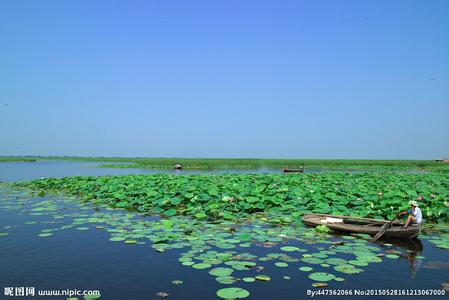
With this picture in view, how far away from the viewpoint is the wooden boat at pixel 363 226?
830 centimetres

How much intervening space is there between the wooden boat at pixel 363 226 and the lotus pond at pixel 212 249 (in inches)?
8.7

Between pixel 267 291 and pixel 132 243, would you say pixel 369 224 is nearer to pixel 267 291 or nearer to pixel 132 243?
pixel 267 291

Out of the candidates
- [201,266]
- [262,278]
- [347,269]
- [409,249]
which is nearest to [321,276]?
[347,269]

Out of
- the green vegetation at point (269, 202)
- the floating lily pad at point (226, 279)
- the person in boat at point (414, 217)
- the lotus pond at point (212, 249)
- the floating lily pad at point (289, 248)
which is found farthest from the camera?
the green vegetation at point (269, 202)

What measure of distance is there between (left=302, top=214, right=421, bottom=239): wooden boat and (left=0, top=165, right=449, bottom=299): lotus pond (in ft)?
0.73

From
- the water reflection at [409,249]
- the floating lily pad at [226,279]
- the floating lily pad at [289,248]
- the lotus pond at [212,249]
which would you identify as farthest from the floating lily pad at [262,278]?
the water reflection at [409,249]

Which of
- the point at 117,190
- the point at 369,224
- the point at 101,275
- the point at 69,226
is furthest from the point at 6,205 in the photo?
the point at 369,224

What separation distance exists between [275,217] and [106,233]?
5.06m

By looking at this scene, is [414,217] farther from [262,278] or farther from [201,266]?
[201,266]

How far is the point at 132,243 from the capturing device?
7.78 meters

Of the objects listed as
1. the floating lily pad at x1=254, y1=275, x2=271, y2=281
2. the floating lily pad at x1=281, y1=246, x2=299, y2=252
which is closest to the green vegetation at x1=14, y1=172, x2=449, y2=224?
the floating lily pad at x1=281, y1=246, x2=299, y2=252

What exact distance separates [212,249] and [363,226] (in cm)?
421

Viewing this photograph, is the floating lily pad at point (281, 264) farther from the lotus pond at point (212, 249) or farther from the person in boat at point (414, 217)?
the person in boat at point (414, 217)

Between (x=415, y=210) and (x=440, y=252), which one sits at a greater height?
(x=415, y=210)
